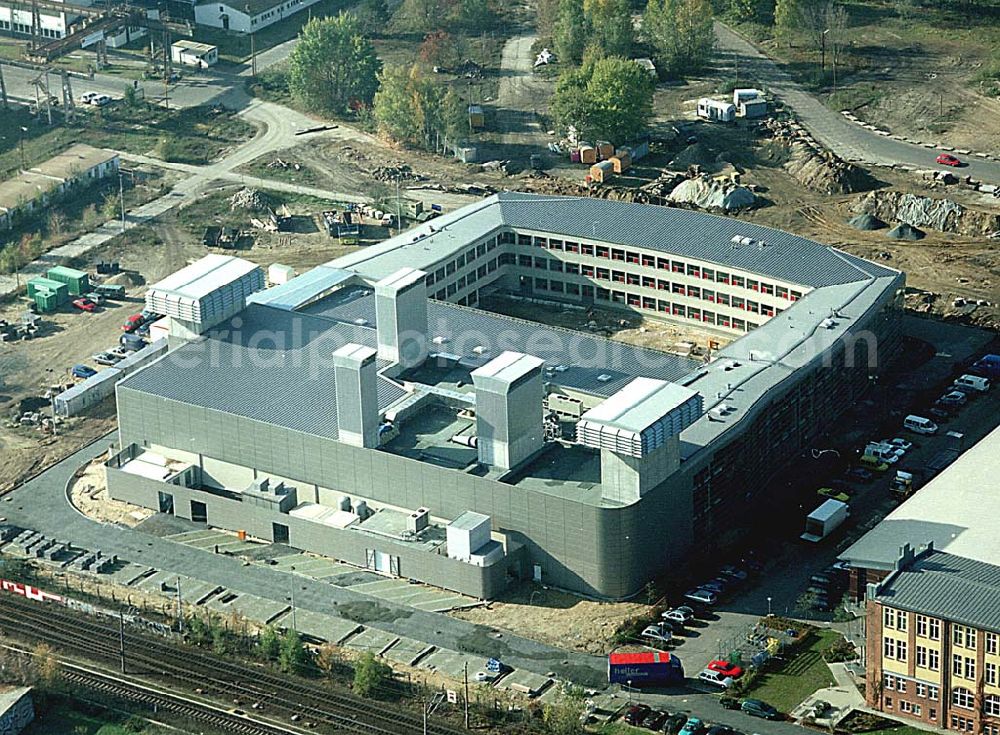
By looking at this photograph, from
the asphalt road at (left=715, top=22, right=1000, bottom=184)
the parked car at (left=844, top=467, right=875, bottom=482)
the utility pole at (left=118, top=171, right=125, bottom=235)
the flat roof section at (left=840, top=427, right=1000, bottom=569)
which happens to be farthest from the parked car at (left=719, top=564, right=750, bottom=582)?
the utility pole at (left=118, top=171, right=125, bottom=235)

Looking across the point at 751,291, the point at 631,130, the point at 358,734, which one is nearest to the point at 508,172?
the point at 631,130

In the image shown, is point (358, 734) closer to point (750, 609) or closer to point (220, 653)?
point (220, 653)

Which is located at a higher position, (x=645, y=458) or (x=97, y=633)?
(x=645, y=458)

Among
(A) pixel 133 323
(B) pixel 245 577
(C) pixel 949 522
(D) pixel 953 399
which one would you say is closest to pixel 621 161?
(A) pixel 133 323

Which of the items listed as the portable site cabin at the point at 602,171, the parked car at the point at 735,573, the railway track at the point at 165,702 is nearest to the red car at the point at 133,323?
the portable site cabin at the point at 602,171

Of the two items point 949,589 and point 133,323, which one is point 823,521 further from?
point 133,323
